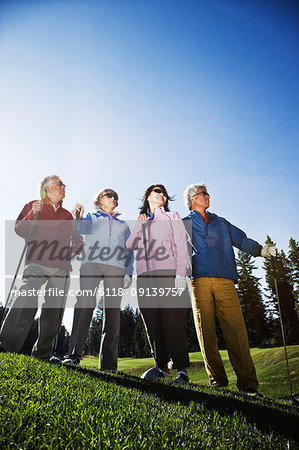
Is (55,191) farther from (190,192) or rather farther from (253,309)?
(253,309)

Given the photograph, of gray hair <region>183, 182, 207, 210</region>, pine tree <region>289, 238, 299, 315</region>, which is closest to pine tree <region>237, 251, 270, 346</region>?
pine tree <region>289, 238, 299, 315</region>

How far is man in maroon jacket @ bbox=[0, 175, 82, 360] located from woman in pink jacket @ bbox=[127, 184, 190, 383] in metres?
1.28

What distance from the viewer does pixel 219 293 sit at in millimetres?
4457

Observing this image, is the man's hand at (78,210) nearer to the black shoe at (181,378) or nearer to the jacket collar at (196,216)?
the jacket collar at (196,216)

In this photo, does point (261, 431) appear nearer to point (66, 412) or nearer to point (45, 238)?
point (66, 412)

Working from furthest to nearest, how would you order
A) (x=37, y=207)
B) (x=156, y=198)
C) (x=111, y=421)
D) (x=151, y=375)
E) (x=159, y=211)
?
(x=156, y=198) < (x=159, y=211) < (x=37, y=207) < (x=151, y=375) < (x=111, y=421)

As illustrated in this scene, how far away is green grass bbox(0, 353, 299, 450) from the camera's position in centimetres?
141

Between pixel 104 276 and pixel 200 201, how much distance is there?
2.27 metres

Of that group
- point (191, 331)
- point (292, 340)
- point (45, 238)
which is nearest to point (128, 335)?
point (191, 331)

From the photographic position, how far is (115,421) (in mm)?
1672

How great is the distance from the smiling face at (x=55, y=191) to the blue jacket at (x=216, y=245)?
8.12 ft

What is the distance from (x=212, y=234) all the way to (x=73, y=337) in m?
2.82

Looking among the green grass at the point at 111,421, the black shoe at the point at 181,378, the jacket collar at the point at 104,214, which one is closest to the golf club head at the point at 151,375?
the black shoe at the point at 181,378

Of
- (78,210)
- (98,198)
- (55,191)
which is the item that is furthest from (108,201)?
(55,191)
